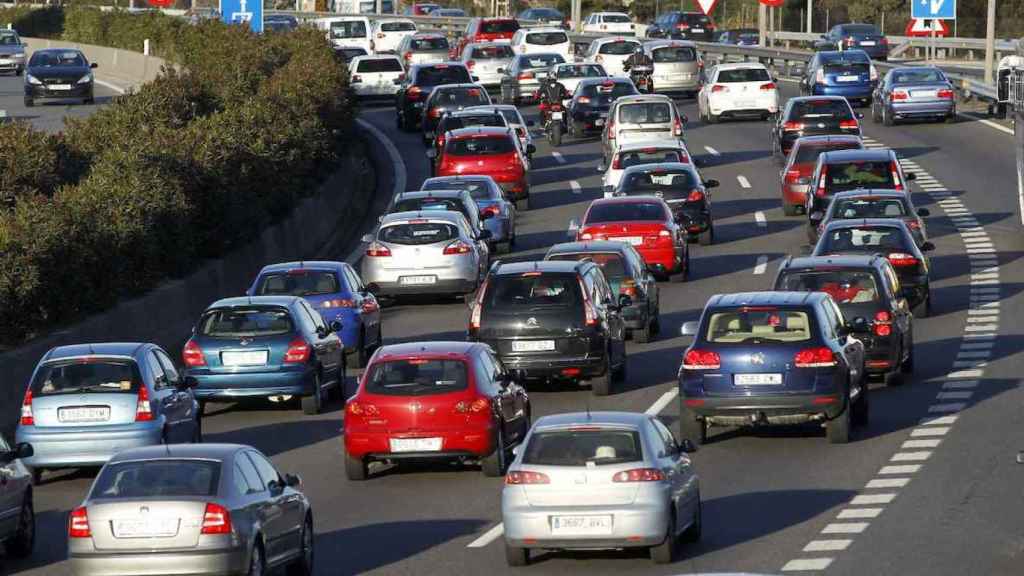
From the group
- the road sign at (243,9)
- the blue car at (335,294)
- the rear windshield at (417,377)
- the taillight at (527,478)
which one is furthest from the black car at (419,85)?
the taillight at (527,478)

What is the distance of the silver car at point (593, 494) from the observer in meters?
16.9

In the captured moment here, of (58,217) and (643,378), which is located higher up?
(58,217)

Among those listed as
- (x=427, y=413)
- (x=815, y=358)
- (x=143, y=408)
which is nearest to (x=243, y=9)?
(x=143, y=408)

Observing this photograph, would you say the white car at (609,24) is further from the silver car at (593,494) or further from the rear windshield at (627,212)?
the silver car at (593,494)

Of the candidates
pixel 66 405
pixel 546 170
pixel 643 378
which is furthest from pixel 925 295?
pixel 546 170

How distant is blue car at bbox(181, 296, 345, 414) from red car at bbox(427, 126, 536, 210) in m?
20.2

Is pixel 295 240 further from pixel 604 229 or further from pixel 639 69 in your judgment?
pixel 639 69

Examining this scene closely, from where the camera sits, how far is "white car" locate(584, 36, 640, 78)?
69562 millimetres

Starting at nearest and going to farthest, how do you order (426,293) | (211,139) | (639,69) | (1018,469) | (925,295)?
(1018,469) → (925,295) → (426,293) → (211,139) → (639,69)

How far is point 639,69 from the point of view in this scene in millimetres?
66750

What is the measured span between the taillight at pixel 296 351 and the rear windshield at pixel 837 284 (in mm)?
5763

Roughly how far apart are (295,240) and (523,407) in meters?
18.5

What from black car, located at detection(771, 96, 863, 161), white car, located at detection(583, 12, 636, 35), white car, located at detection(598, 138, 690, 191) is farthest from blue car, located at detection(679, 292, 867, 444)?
white car, located at detection(583, 12, 636, 35)

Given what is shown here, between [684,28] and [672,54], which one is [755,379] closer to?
[672,54]
